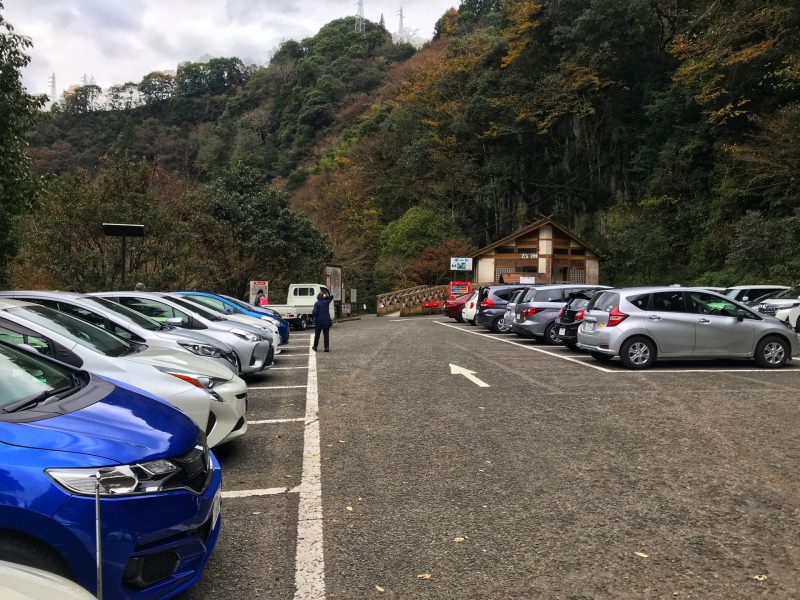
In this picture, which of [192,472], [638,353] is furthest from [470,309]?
[192,472]

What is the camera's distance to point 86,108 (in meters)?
79.5

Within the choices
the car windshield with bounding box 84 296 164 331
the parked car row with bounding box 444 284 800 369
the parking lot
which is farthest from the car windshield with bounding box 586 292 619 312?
the car windshield with bounding box 84 296 164 331

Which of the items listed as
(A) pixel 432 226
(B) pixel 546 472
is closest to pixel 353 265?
(A) pixel 432 226

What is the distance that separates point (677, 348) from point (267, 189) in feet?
75.7

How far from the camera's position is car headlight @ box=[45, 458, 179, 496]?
8.55ft

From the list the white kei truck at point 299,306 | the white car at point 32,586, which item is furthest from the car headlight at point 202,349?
the white kei truck at point 299,306

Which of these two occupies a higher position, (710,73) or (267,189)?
(710,73)

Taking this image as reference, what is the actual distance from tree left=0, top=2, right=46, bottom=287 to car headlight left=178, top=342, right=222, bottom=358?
5.50m

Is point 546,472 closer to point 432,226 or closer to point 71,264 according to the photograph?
point 71,264

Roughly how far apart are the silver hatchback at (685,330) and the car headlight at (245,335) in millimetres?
6292

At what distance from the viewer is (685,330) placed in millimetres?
10906

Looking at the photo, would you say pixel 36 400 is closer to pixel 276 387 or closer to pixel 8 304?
pixel 8 304

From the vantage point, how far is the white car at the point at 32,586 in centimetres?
183

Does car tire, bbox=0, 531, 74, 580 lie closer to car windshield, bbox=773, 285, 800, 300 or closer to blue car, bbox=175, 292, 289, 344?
blue car, bbox=175, 292, 289, 344
